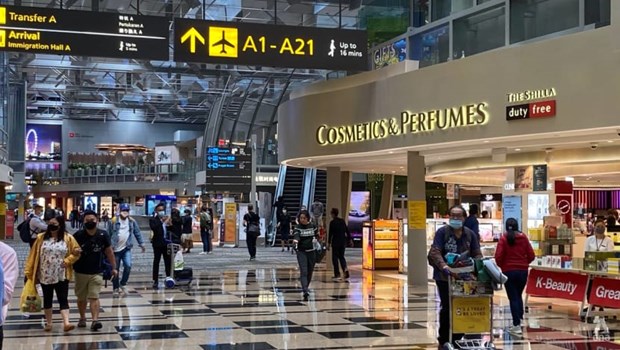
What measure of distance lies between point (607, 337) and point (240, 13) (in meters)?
21.3

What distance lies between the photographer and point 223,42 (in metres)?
13.9

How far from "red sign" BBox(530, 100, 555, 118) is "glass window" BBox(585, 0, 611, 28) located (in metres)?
2.01

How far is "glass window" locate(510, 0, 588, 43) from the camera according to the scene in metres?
14.2

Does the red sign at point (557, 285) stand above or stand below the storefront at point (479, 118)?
below

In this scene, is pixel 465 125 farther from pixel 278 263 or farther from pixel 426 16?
pixel 278 263

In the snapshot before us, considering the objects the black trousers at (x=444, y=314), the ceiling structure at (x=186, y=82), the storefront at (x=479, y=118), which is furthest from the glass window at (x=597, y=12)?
the ceiling structure at (x=186, y=82)

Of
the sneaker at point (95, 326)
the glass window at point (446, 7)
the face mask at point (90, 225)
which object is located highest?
the glass window at point (446, 7)

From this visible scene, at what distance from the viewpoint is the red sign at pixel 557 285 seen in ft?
38.5

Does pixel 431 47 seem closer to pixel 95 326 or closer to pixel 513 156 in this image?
pixel 513 156

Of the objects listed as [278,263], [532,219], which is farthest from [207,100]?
[532,219]

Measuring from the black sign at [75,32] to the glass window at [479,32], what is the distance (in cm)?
639

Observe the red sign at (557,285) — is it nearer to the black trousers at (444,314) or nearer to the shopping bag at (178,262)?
the black trousers at (444,314)

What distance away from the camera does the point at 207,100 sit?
4941cm

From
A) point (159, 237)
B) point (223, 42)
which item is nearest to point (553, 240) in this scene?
point (223, 42)
